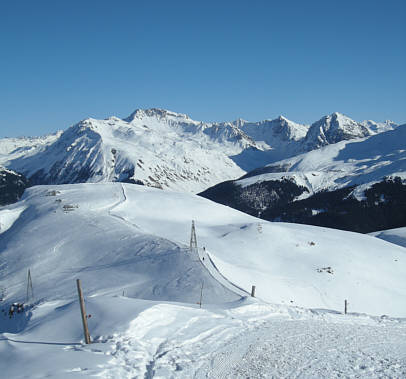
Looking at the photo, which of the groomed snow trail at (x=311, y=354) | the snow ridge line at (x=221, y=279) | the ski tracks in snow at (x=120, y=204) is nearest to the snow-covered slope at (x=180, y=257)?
the ski tracks in snow at (x=120, y=204)

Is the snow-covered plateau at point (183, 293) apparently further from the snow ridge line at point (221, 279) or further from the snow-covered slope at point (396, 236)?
the snow-covered slope at point (396, 236)

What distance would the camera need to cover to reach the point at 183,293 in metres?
32.3

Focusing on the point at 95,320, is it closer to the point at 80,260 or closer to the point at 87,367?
the point at 87,367

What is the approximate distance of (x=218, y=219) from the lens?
74.8 meters

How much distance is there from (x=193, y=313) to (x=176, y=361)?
215 inches

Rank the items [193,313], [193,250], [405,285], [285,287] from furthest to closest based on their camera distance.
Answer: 1. [405,285]
2. [193,250]
3. [285,287]
4. [193,313]

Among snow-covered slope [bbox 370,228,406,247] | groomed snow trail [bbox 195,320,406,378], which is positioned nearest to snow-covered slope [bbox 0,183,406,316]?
groomed snow trail [bbox 195,320,406,378]

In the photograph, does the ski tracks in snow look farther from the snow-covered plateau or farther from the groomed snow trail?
the groomed snow trail

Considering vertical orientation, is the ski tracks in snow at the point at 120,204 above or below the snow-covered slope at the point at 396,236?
above

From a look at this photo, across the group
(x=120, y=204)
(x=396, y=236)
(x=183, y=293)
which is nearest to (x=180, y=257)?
(x=183, y=293)

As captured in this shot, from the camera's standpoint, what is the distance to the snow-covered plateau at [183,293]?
44.4ft

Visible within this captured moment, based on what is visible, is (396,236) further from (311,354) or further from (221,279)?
(311,354)

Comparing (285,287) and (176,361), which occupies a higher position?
(176,361)


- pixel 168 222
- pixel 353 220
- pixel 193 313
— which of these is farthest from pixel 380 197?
pixel 193 313
